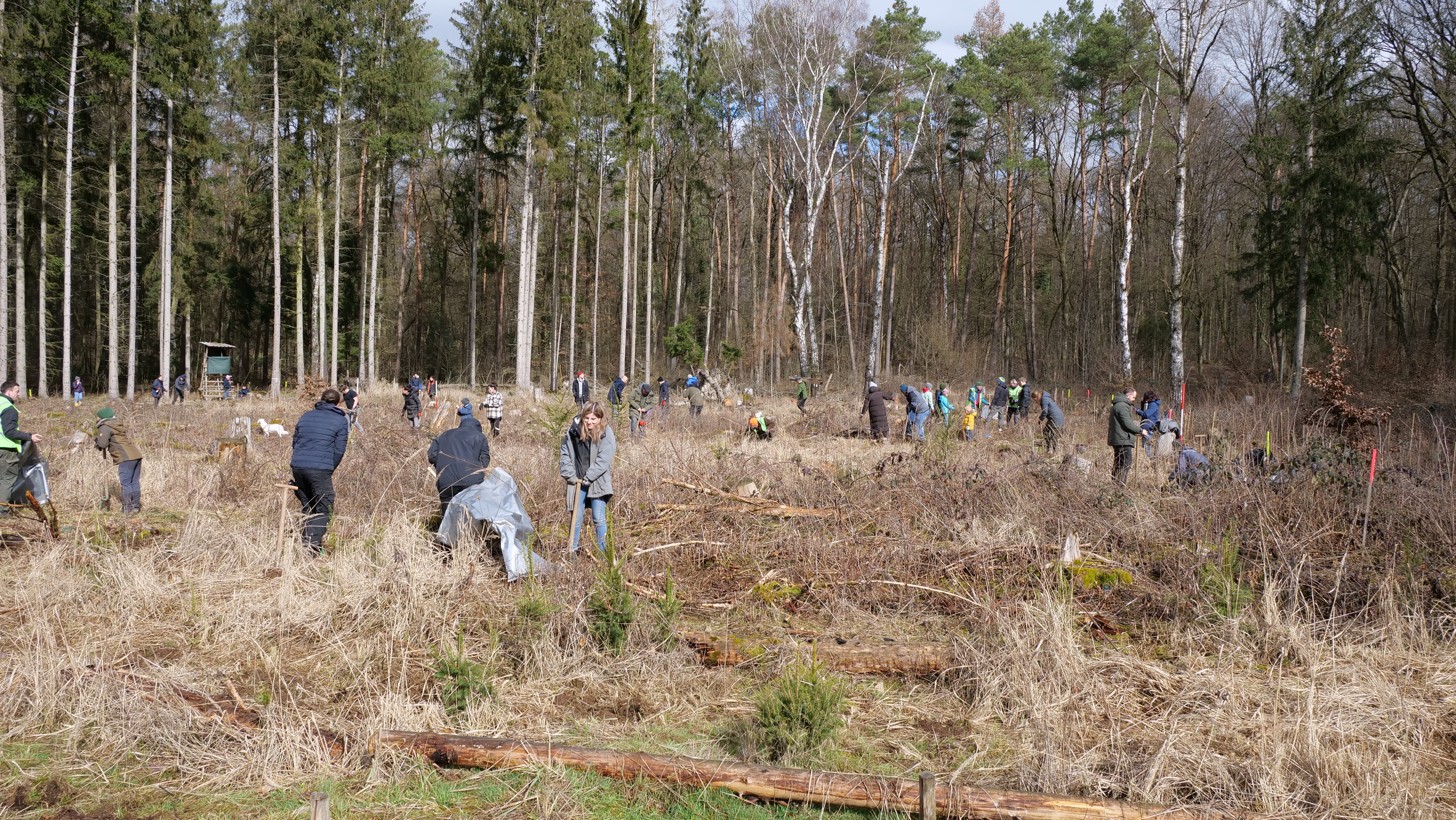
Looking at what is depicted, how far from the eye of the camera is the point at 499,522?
6.18 meters

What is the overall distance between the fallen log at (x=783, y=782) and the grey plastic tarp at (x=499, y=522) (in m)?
2.05

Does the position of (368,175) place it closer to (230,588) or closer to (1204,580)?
(230,588)

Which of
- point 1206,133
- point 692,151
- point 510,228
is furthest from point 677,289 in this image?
point 1206,133

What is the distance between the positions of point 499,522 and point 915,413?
410 inches

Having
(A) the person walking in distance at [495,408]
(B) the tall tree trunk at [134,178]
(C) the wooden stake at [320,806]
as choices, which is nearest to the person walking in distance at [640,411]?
(A) the person walking in distance at [495,408]

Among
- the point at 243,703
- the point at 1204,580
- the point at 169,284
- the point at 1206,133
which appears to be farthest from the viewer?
the point at 1206,133

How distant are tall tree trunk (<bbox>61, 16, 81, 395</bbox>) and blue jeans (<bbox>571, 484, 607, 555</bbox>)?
24.4 metres

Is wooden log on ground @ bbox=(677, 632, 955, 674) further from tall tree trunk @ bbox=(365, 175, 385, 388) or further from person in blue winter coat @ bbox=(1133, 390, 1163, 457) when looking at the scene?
tall tree trunk @ bbox=(365, 175, 385, 388)

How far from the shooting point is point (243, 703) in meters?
4.21

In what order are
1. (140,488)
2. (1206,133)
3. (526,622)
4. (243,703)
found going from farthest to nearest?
(1206,133)
(140,488)
(526,622)
(243,703)

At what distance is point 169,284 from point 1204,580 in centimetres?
2961

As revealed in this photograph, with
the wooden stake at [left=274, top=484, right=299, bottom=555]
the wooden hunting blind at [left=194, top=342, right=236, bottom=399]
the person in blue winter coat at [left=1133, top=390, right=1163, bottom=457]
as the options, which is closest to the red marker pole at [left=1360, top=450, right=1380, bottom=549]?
the person in blue winter coat at [left=1133, top=390, right=1163, bottom=457]

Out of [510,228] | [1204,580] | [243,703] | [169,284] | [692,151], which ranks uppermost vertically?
[692,151]

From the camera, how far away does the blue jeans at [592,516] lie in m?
6.32
